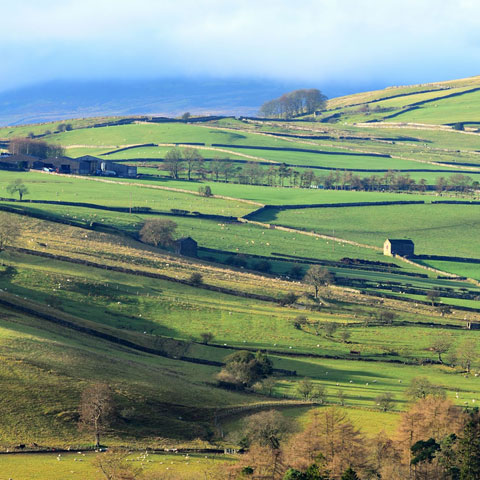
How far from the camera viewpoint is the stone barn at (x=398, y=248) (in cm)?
17312

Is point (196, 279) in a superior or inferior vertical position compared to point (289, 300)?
superior

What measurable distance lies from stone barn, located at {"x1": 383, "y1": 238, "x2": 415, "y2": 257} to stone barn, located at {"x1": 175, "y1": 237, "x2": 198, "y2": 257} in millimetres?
37409

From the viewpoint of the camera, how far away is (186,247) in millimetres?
159000

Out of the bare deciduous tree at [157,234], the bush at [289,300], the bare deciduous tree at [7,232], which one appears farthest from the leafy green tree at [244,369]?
the bare deciduous tree at [157,234]

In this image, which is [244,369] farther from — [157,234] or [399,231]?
[399,231]

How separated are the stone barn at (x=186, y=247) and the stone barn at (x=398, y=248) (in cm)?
3741

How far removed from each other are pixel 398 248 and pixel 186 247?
1619 inches

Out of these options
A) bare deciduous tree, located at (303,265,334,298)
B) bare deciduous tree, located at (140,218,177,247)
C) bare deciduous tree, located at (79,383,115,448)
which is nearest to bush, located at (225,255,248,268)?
bare deciduous tree, located at (140,218,177,247)

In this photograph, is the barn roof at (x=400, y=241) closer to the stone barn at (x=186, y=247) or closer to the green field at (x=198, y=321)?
the green field at (x=198, y=321)

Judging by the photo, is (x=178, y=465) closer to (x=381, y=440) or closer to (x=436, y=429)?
(x=381, y=440)

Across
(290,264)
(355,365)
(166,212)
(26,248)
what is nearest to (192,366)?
(355,365)

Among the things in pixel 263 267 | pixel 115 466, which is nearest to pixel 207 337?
pixel 263 267

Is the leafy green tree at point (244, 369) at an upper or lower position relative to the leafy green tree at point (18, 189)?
lower

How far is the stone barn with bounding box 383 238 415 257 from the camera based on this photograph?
173 metres
